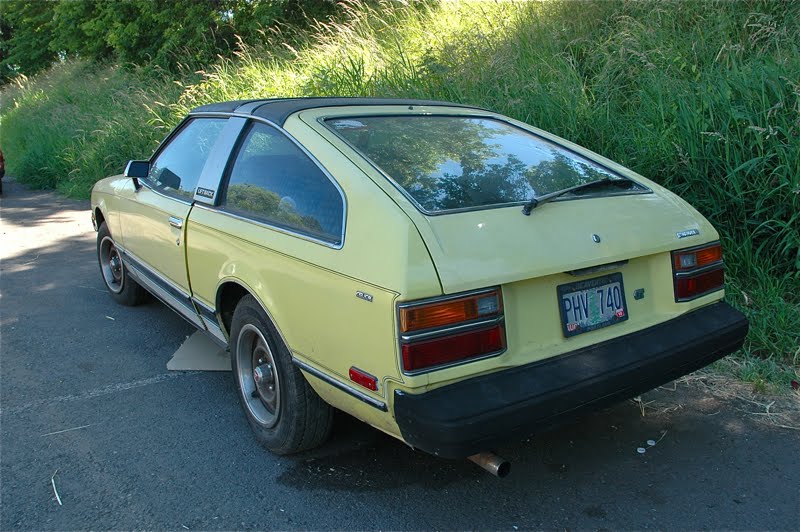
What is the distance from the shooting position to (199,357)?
4.37 m

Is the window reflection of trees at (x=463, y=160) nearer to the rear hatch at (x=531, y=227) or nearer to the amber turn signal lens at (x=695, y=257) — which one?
the rear hatch at (x=531, y=227)

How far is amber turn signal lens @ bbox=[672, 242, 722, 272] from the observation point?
293 centimetres

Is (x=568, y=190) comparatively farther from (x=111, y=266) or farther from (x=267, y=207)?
(x=111, y=266)

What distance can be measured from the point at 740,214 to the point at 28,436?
459 cm

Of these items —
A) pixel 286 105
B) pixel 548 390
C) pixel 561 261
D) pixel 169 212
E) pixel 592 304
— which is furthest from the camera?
pixel 169 212

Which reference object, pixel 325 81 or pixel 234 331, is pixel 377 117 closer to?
pixel 234 331

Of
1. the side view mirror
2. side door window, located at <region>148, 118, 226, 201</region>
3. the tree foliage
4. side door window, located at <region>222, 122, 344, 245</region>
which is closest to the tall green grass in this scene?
the tree foliage

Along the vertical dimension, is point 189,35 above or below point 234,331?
above

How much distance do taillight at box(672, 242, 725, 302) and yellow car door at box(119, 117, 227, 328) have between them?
2.50 metres

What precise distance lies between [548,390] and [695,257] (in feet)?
3.65

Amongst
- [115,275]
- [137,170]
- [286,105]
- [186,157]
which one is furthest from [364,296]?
[115,275]

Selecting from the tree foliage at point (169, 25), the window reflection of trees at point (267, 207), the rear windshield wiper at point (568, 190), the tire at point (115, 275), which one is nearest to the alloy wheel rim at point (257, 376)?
the window reflection of trees at point (267, 207)

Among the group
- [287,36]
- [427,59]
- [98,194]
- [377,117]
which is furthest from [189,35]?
[377,117]

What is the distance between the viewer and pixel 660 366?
2686 millimetres
